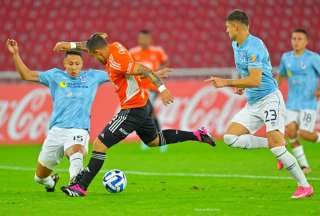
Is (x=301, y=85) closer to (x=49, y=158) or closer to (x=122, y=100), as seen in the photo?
(x=122, y=100)

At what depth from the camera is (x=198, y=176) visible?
12.6 m

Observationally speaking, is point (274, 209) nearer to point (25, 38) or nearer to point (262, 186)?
point (262, 186)

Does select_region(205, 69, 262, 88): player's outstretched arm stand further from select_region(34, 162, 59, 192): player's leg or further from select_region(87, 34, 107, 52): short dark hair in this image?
select_region(34, 162, 59, 192): player's leg

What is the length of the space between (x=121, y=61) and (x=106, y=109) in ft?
26.3

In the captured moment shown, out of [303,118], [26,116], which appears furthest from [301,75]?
[26,116]

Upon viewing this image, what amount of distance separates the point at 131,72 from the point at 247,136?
5.26 ft

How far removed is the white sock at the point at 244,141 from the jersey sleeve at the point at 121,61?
140 centimetres

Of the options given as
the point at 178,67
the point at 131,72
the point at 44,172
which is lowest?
the point at 178,67

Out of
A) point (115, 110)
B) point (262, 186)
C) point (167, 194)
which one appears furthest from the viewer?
point (115, 110)

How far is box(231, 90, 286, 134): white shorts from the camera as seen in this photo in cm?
996

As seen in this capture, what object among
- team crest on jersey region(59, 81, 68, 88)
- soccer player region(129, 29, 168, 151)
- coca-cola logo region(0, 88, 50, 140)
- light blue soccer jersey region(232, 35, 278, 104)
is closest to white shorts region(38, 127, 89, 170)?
team crest on jersey region(59, 81, 68, 88)

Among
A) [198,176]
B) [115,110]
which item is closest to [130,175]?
[198,176]

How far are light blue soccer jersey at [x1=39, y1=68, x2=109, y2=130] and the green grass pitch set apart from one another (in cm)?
85

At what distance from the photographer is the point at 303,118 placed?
552 inches
